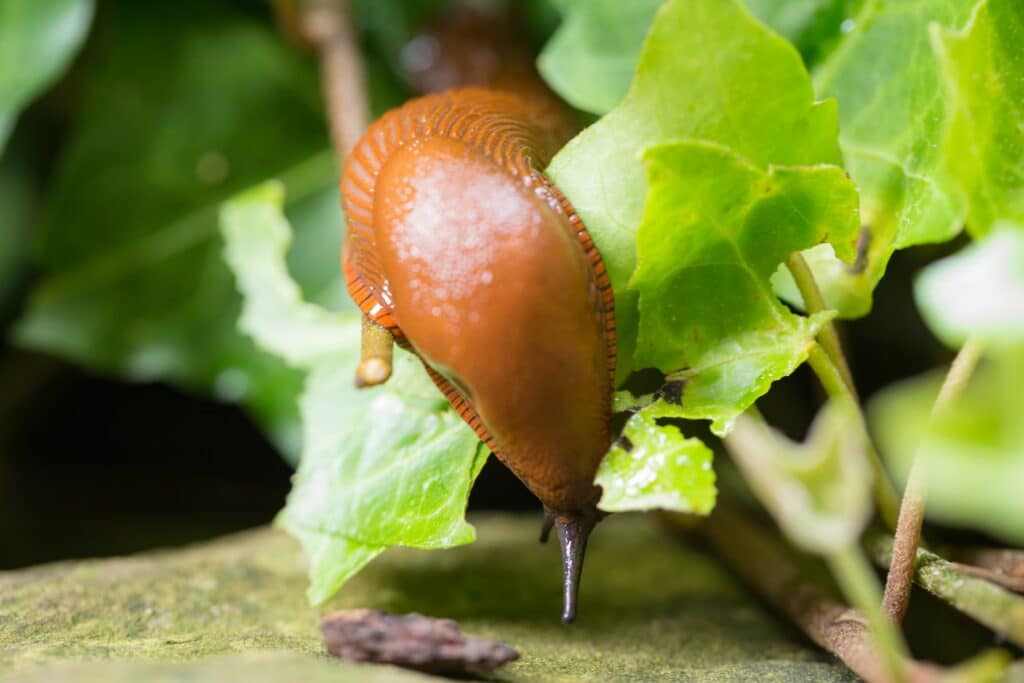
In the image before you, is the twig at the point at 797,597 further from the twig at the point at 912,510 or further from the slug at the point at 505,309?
the slug at the point at 505,309

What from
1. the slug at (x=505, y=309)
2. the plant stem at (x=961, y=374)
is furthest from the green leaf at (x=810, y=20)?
the plant stem at (x=961, y=374)

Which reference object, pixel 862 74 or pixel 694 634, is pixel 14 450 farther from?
pixel 862 74

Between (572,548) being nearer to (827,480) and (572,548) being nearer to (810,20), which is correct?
(827,480)

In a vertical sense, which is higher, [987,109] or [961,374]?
[987,109]

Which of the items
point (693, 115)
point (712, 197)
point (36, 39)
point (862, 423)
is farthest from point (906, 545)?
point (36, 39)

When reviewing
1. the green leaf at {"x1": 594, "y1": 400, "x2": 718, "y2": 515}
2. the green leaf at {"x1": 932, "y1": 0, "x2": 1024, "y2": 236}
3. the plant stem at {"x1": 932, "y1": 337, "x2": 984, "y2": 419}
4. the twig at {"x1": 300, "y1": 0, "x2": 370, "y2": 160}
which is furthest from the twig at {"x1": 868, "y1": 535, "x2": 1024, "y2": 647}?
the twig at {"x1": 300, "y1": 0, "x2": 370, "y2": 160}
